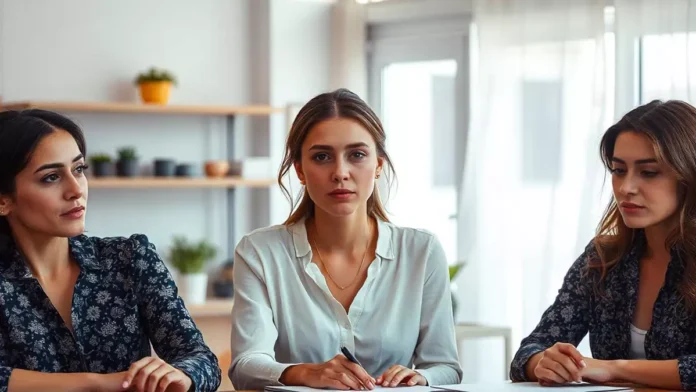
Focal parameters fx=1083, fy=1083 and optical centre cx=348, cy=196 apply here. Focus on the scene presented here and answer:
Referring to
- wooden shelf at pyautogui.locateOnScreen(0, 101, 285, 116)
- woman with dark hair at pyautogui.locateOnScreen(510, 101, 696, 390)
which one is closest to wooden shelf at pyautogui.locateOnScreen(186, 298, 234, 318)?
wooden shelf at pyautogui.locateOnScreen(0, 101, 285, 116)

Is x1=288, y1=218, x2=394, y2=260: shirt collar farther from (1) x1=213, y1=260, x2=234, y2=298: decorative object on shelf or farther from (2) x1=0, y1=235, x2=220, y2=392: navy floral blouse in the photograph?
(1) x1=213, y1=260, x2=234, y2=298: decorative object on shelf

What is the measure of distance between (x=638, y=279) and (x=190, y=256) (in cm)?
337

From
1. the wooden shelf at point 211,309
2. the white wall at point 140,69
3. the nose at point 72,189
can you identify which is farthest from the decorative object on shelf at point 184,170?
the nose at point 72,189

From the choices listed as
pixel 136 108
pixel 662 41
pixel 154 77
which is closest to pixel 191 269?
pixel 136 108

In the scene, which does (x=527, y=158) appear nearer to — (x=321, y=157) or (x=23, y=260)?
(x=321, y=157)

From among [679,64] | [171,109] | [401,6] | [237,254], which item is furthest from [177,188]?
[237,254]

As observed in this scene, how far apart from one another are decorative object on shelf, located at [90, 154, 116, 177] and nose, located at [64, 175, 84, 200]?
316 cm

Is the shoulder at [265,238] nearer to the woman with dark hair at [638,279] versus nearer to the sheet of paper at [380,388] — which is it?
the sheet of paper at [380,388]

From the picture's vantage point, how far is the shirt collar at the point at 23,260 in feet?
7.54

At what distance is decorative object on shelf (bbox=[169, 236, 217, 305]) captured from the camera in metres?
5.53

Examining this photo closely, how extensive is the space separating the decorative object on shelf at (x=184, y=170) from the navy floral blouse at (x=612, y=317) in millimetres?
3242

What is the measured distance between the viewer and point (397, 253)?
262 cm

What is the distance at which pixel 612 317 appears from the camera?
251 centimetres

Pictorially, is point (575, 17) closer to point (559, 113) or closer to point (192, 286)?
point (559, 113)
